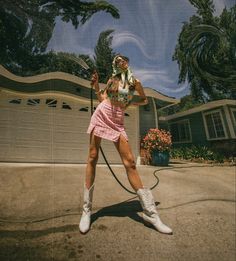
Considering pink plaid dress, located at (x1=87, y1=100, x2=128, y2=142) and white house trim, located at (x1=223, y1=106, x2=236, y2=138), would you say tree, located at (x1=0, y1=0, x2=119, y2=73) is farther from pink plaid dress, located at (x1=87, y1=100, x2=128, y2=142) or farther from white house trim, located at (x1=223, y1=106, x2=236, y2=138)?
white house trim, located at (x1=223, y1=106, x2=236, y2=138)

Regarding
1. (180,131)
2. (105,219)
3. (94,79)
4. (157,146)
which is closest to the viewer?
(94,79)

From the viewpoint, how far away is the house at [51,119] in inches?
50.8

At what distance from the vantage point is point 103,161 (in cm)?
150

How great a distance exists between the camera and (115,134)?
1.35m

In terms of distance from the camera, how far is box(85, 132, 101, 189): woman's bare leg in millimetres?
1354

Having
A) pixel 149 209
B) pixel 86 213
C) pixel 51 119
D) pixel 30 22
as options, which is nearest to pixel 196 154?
pixel 149 209

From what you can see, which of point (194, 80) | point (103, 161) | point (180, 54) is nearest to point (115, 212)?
Answer: point (103, 161)

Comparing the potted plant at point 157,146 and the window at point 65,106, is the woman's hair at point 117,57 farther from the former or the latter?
the potted plant at point 157,146

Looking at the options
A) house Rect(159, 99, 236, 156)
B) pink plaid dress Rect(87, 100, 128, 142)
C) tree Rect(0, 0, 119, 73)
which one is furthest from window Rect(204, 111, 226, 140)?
tree Rect(0, 0, 119, 73)

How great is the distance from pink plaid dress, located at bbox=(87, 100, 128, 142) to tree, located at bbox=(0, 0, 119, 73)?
444mm

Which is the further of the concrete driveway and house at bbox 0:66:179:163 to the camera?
house at bbox 0:66:179:163

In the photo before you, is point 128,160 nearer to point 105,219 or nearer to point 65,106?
point 105,219

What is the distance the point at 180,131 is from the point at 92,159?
0.65 meters

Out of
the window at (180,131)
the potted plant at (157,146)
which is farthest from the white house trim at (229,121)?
the potted plant at (157,146)
